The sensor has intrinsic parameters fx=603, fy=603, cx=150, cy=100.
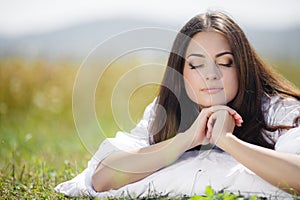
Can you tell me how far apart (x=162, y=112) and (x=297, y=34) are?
4136 cm

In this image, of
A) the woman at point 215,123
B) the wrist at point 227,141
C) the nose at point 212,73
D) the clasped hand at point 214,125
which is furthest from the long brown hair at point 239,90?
the wrist at point 227,141

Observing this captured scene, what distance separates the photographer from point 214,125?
3.02 meters

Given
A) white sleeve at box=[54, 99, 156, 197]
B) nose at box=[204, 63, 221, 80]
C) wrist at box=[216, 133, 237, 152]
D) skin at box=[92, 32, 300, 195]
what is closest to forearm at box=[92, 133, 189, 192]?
skin at box=[92, 32, 300, 195]

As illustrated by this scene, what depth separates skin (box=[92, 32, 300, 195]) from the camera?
2881 millimetres

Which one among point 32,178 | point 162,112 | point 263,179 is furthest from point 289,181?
point 32,178

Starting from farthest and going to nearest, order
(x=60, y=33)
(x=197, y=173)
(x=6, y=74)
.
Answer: (x=60, y=33)
(x=6, y=74)
(x=197, y=173)

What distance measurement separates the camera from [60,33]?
54.8m

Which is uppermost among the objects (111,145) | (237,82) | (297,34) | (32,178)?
(237,82)

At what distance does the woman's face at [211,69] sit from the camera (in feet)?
10.5

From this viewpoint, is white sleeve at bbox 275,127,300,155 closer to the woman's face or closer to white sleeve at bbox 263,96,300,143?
white sleeve at bbox 263,96,300,143

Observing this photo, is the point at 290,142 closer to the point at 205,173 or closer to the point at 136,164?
the point at 205,173

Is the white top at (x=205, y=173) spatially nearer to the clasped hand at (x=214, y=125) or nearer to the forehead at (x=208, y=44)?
the clasped hand at (x=214, y=125)

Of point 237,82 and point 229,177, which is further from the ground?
point 237,82

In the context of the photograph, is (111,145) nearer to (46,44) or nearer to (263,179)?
(263,179)
